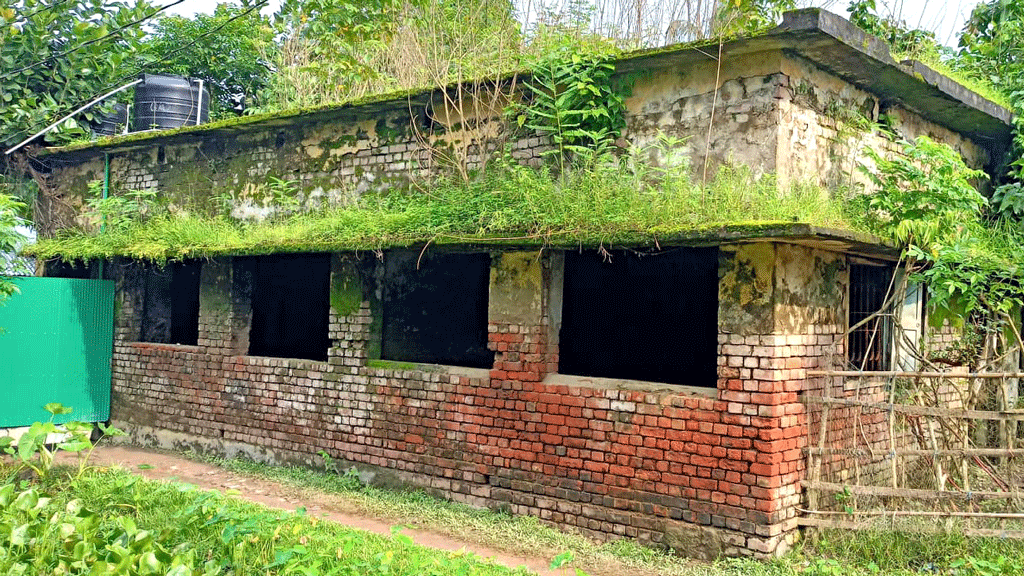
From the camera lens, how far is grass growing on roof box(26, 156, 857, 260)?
6.04 meters

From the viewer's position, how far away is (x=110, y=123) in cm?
1276

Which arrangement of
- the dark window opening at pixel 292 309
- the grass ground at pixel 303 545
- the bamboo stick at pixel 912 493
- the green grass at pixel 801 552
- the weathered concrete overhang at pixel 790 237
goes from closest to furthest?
the grass ground at pixel 303 545
the weathered concrete overhang at pixel 790 237
the green grass at pixel 801 552
the bamboo stick at pixel 912 493
the dark window opening at pixel 292 309

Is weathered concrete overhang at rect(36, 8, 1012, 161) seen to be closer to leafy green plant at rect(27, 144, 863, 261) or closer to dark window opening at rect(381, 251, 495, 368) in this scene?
leafy green plant at rect(27, 144, 863, 261)

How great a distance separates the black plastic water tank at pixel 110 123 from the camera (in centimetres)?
1261

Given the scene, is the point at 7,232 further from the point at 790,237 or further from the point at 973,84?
the point at 973,84

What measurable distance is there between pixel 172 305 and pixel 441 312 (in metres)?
3.96

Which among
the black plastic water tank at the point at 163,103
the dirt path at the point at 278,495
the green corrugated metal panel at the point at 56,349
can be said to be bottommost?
the dirt path at the point at 278,495

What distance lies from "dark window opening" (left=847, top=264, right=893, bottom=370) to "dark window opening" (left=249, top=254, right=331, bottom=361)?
5.91 meters

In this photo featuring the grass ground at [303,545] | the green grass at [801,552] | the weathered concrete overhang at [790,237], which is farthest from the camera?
the green grass at [801,552]

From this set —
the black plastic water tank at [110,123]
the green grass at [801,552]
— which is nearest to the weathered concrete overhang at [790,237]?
the green grass at [801,552]

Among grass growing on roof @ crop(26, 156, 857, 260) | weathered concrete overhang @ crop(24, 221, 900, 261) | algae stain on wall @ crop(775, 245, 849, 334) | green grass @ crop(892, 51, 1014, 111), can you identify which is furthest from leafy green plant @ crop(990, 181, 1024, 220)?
grass growing on roof @ crop(26, 156, 857, 260)

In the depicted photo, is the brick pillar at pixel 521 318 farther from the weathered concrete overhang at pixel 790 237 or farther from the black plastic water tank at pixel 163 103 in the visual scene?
the black plastic water tank at pixel 163 103

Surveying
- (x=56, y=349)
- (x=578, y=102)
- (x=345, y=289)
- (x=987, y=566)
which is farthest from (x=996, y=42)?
(x=56, y=349)

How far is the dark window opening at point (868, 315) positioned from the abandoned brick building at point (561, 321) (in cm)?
4
